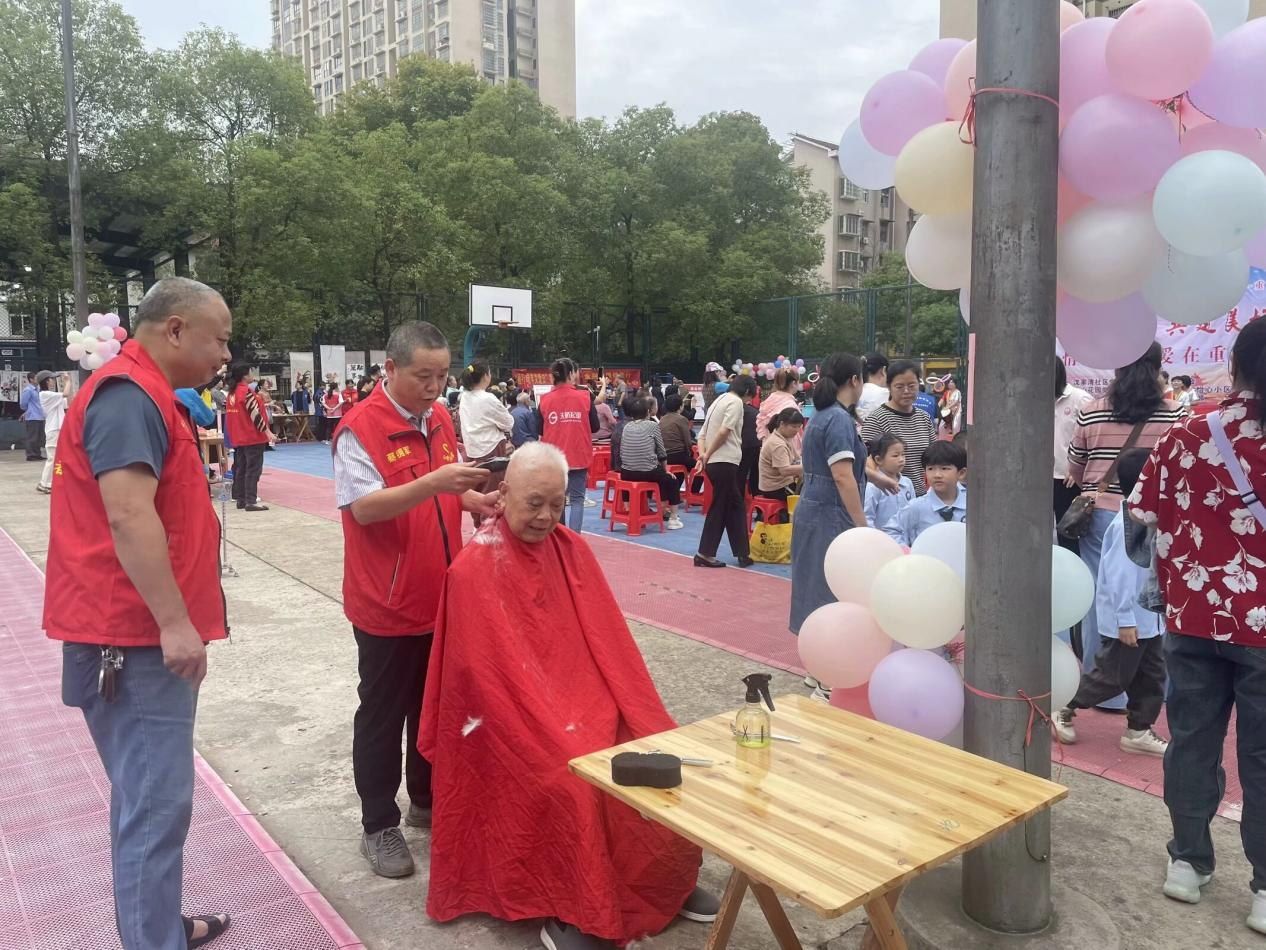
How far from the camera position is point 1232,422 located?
2545 mm

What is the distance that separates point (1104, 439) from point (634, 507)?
5.59 meters

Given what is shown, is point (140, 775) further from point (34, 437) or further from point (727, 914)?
point (34, 437)

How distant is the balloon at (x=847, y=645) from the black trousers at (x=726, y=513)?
4508mm

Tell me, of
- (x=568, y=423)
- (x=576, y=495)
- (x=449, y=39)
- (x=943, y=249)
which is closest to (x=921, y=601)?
(x=943, y=249)

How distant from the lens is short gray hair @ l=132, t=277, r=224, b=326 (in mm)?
2244

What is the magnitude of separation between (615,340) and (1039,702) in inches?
1251

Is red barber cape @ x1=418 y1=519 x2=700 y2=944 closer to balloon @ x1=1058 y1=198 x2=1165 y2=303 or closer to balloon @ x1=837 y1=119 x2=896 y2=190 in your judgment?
balloon @ x1=1058 y1=198 x2=1165 y2=303

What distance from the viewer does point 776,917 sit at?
2.35 meters

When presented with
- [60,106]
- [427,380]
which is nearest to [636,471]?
[427,380]

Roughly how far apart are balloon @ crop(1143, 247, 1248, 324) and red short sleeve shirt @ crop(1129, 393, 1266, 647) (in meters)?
0.33

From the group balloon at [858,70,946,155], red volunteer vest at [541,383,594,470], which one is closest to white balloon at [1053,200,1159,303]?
balloon at [858,70,946,155]

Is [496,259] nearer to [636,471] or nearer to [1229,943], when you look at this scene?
[636,471]

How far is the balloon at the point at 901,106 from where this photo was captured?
295 centimetres

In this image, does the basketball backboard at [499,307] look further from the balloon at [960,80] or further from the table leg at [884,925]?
the table leg at [884,925]
